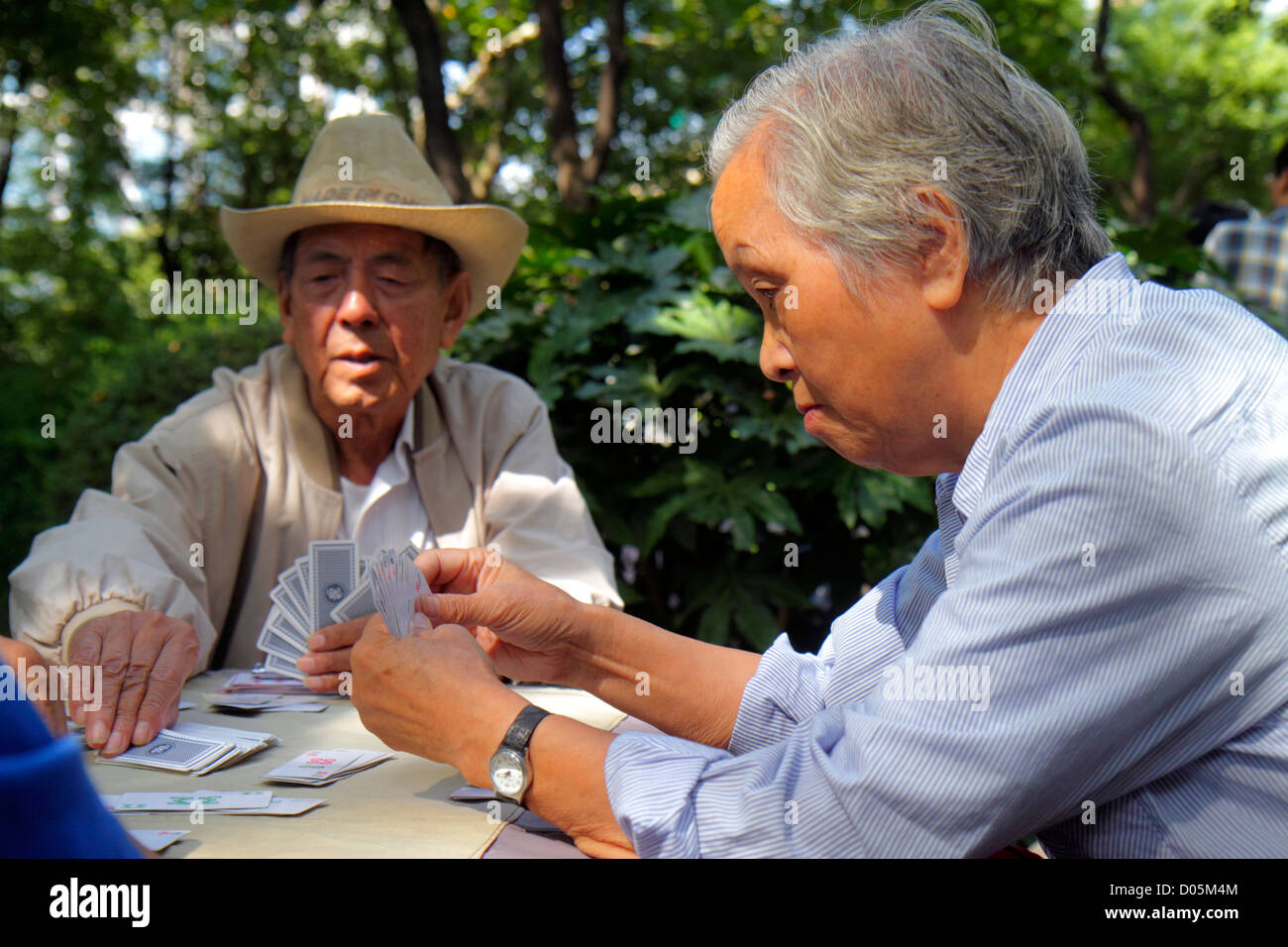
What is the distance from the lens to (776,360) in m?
1.89

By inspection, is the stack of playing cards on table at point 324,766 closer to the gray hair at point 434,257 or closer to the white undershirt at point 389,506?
the white undershirt at point 389,506

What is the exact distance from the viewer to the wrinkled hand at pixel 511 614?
7.04ft

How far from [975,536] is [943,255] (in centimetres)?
48

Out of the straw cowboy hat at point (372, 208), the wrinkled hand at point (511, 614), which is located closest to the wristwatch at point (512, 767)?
the wrinkled hand at point (511, 614)

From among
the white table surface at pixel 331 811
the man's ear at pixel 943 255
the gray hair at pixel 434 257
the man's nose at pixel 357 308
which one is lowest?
the white table surface at pixel 331 811

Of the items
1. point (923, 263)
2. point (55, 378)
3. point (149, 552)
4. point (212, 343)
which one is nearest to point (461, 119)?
point (55, 378)

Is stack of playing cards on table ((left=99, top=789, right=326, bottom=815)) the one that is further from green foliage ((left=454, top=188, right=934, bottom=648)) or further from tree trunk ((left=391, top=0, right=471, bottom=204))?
tree trunk ((left=391, top=0, right=471, bottom=204))

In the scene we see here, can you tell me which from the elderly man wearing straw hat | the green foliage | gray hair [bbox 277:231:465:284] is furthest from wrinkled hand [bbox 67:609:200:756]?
the green foliage

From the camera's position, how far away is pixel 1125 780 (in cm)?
141

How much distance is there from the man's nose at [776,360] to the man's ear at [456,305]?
1.92 meters

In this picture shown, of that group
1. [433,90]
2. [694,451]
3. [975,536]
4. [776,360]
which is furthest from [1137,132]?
[975,536]

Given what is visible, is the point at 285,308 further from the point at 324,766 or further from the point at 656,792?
the point at 656,792

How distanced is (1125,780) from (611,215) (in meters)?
3.47
